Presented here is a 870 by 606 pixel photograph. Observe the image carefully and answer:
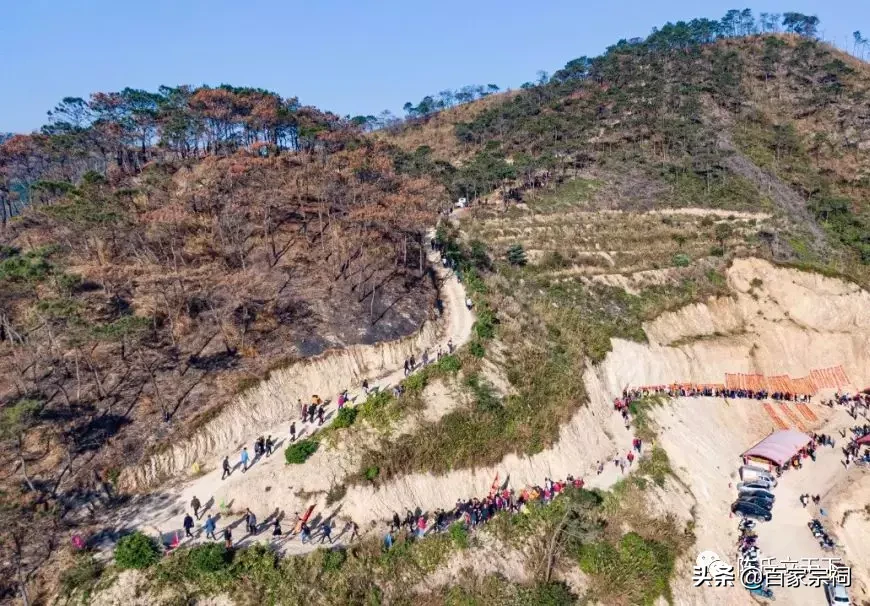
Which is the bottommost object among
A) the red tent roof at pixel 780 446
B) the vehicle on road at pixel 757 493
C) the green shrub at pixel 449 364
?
→ the vehicle on road at pixel 757 493

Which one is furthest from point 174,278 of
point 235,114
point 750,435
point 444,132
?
point 444,132

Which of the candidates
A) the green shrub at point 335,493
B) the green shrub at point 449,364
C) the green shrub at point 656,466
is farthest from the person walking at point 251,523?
the green shrub at point 656,466

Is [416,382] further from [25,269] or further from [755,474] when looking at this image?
[755,474]

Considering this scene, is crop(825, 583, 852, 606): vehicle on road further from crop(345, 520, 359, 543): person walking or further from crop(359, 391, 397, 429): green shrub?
crop(345, 520, 359, 543): person walking

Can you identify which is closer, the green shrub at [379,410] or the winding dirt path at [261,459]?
the winding dirt path at [261,459]

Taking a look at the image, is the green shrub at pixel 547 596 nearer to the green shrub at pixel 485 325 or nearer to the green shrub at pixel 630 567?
the green shrub at pixel 630 567

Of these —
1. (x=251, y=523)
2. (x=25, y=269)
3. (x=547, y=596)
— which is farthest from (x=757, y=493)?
(x=25, y=269)
